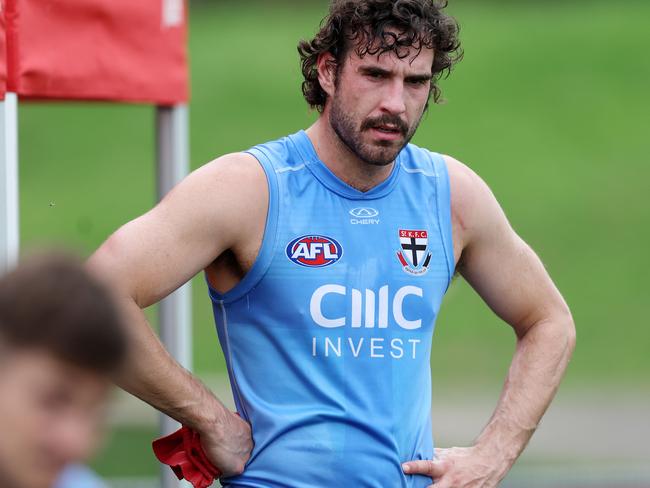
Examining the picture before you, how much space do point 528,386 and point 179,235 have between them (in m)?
1.26

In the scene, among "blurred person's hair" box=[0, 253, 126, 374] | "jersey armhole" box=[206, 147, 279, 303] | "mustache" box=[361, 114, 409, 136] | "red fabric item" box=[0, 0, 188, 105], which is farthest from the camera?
"red fabric item" box=[0, 0, 188, 105]

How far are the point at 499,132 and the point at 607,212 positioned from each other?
3371 mm

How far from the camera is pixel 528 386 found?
402 cm

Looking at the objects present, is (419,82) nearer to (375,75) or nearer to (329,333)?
(375,75)

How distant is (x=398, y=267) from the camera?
3684mm

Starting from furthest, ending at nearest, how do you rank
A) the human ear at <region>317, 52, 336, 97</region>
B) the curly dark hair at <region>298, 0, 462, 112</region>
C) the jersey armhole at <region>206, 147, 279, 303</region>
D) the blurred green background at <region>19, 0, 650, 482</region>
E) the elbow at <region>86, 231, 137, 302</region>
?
1. the blurred green background at <region>19, 0, 650, 482</region>
2. the human ear at <region>317, 52, 336, 97</region>
3. the curly dark hair at <region>298, 0, 462, 112</region>
4. the jersey armhole at <region>206, 147, 279, 303</region>
5. the elbow at <region>86, 231, 137, 302</region>

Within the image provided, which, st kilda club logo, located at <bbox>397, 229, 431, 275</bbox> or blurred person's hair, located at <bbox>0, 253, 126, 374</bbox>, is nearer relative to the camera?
blurred person's hair, located at <bbox>0, 253, 126, 374</bbox>

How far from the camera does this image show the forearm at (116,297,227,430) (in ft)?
11.5

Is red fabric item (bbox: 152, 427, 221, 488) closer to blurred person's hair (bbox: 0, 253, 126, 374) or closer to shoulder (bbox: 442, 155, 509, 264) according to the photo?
shoulder (bbox: 442, 155, 509, 264)

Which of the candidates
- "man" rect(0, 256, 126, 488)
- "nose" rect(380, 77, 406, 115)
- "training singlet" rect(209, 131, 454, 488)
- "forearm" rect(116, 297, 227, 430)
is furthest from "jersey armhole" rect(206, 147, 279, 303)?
"man" rect(0, 256, 126, 488)

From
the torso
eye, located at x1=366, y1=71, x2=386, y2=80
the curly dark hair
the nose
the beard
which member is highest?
the curly dark hair

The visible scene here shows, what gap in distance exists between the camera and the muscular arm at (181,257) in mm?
3459

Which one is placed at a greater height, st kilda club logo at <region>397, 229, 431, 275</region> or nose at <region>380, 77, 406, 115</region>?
nose at <region>380, 77, 406, 115</region>

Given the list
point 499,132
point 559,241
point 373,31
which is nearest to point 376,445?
point 373,31
